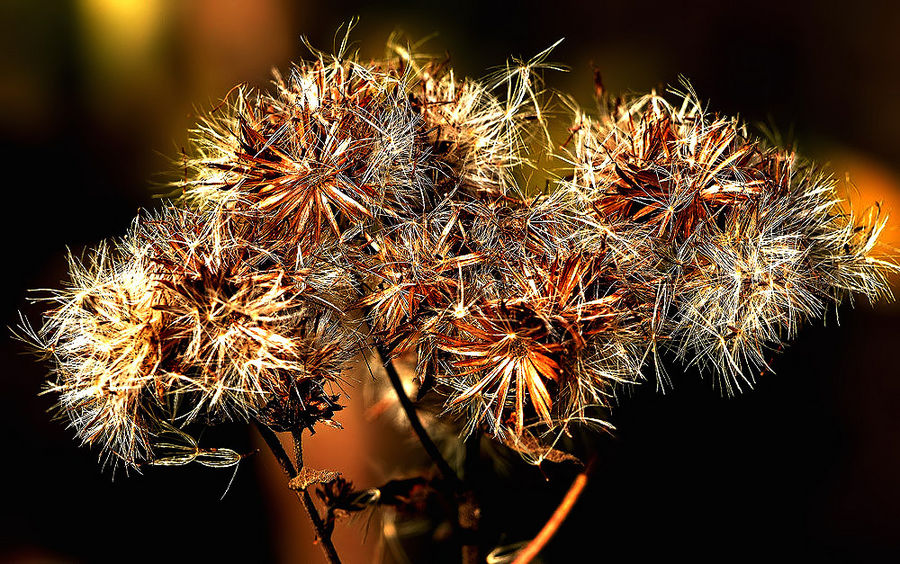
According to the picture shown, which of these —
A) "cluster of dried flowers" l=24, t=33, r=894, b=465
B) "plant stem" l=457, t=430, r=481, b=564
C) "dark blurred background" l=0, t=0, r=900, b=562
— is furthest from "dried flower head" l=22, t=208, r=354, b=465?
"dark blurred background" l=0, t=0, r=900, b=562

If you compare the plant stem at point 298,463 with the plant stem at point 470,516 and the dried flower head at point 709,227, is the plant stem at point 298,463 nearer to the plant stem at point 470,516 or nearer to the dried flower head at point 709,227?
the plant stem at point 470,516

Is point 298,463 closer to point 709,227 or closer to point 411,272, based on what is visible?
point 411,272

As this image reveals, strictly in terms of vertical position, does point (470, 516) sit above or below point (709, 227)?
below

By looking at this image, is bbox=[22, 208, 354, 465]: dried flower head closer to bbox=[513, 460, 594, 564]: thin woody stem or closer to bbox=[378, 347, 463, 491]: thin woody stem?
bbox=[378, 347, 463, 491]: thin woody stem

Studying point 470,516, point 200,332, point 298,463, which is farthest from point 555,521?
point 200,332

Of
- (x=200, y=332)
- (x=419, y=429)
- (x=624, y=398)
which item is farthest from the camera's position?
(x=624, y=398)

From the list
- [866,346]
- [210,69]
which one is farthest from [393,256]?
[866,346]

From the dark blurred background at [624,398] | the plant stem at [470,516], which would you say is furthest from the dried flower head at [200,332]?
the dark blurred background at [624,398]

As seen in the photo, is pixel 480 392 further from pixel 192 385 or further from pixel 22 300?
pixel 22 300
